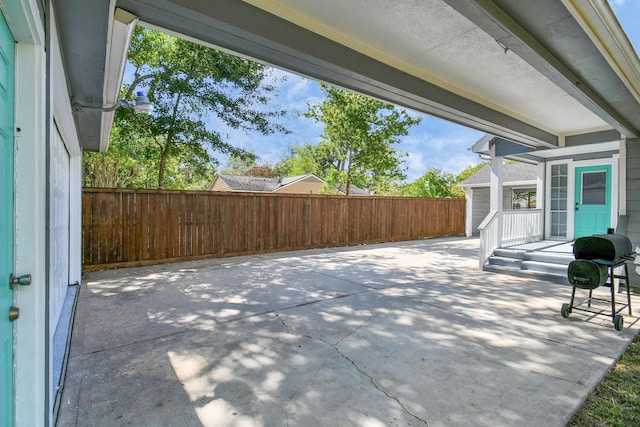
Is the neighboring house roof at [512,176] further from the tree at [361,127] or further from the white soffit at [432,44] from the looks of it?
the white soffit at [432,44]

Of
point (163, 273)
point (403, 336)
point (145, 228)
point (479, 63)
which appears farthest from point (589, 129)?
point (145, 228)

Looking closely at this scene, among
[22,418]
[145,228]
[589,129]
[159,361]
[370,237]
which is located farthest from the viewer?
[370,237]

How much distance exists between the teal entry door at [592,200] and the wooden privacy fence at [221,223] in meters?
5.50

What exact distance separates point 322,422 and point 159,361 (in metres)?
1.58

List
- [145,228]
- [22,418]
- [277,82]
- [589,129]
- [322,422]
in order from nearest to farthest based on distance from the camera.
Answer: [22,418] < [322,422] < [589,129] < [145,228] < [277,82]

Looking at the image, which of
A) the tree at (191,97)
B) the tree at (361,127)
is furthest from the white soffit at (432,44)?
the tree at (361,127)

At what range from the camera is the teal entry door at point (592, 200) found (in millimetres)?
7405

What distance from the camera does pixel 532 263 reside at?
6195mm

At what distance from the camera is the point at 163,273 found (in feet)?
20.9

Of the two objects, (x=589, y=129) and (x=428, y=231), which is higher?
(x=589, y=129)

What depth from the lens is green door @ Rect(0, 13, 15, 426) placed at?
1.23 m

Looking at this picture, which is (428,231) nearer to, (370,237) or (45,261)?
(370,237)

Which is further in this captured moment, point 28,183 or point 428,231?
point 428,231

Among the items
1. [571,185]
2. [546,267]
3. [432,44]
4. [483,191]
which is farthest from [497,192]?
[483,191]
